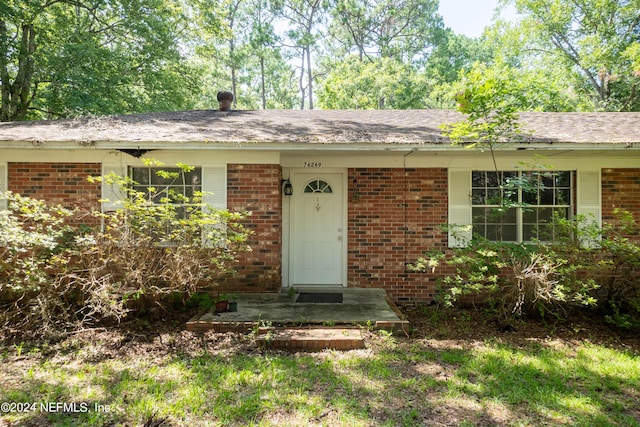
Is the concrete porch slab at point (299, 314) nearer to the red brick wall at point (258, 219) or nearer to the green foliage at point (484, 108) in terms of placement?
the red brick wall at point (258, 219)

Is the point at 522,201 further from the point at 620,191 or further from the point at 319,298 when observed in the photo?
the point at 319,298

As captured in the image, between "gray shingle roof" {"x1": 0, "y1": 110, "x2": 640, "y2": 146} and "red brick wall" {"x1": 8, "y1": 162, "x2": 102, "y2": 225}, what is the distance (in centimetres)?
53

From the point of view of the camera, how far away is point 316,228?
682 cm

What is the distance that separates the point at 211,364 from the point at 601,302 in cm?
584

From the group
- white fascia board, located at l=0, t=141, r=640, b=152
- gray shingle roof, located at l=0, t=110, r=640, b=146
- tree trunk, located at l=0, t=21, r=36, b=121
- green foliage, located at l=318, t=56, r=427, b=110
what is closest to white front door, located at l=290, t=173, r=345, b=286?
gray shingle roof, located at l=0, t=110, r=640, b=146

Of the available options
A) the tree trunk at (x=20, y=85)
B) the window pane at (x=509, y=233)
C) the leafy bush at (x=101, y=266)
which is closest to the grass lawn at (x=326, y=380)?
the leafy bush at (x=101, y=266)

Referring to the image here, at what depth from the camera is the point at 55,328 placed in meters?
4.57

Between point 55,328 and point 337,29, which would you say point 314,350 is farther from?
point 337,29

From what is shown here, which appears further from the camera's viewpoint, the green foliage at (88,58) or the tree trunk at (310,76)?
the tree trunk at (310,76)

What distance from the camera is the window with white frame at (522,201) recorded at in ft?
20.8

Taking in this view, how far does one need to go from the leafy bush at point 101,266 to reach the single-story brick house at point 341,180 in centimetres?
120

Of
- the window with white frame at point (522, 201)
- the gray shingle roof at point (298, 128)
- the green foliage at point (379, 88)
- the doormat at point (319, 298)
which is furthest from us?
the green foliage at point (379, 88)

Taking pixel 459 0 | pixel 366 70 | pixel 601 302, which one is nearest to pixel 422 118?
pixel 601 302

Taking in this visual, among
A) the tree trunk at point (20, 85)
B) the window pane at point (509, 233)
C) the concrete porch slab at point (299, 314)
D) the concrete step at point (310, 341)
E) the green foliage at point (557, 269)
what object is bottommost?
the concrete step at point (310, 341)
